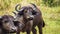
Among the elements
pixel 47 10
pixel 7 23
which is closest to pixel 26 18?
pixel 7 23

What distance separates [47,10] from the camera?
1969 cm

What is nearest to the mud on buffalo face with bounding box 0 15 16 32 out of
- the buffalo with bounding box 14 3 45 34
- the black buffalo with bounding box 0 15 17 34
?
the black buffalo with bounding box 0 15 17 34

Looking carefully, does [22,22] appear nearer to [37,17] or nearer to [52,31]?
[37,17]

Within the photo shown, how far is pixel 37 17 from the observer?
1273cm

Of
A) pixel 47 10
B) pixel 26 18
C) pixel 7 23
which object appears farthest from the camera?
pixel 47 10

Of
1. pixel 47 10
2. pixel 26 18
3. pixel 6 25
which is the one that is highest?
pixel 6 25

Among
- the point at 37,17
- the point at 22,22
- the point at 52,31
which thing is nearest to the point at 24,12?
the point at 22,22

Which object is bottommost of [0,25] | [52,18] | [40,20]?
[52,18]

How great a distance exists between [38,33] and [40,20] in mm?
1540

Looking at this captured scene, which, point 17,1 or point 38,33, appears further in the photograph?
point 17,1

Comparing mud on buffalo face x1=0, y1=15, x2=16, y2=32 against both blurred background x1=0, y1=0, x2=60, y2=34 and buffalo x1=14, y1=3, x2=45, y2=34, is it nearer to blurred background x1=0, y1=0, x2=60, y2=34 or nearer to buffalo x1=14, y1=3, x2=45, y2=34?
buffalo x1=14, y1=3, x2=45, y2=34

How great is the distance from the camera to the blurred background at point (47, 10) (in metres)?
15.5

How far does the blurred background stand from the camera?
15.5 metres

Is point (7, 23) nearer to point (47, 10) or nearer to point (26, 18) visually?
point (26, 18)
